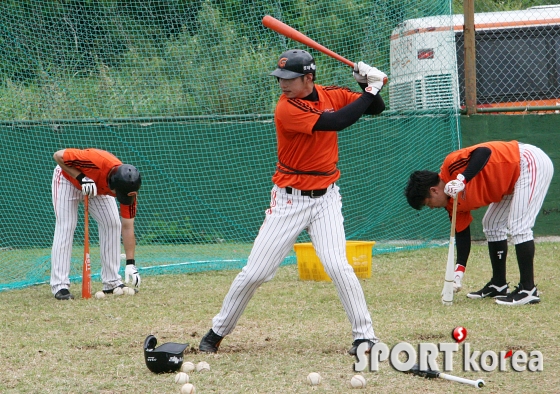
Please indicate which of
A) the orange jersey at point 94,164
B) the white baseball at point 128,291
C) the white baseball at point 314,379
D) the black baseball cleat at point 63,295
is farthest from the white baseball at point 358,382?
the black baseball cleat at point 63,295

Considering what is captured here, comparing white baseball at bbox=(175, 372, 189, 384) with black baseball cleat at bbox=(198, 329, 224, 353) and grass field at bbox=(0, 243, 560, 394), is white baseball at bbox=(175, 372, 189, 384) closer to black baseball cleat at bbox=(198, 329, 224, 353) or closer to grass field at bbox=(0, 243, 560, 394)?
grass field at bbox=(0, 243, 560, 394)

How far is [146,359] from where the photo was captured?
4.82 metres

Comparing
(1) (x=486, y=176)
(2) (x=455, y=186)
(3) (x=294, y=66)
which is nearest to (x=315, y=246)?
→ (3) (x=294, y=66)

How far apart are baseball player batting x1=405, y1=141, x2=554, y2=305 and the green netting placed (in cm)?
367

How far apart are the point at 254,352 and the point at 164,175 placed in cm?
631

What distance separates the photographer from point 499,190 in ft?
22.3

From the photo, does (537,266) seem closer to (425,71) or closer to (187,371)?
(425,71)

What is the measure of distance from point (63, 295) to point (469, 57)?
6.18m

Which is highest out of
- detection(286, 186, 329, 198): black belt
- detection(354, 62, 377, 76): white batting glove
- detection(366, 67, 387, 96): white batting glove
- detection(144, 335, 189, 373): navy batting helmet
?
detection(354, 62, 377, 76): white batting glove

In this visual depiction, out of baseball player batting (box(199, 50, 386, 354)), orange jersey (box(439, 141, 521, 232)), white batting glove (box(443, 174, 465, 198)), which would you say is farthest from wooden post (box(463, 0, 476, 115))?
baseball player batting (box(199, 50, 386, 354))

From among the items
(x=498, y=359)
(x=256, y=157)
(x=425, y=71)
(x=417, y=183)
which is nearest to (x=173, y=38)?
(x=256, y=157)

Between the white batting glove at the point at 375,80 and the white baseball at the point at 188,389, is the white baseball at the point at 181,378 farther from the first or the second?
the white batting glove at the point at 375,80

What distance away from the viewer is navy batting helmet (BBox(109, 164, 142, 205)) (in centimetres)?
726

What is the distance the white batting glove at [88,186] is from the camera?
7391 millimetres
